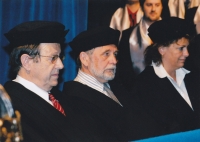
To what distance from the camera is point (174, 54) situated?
10.0 feet

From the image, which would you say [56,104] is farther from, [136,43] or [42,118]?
[136,43]

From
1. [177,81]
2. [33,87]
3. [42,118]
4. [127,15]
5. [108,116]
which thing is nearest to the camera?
[42,118]

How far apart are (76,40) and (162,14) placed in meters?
1.13

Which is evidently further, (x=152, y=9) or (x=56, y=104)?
(x=152, y=9)

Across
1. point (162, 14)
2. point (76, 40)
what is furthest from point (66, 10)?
point (162, 14)

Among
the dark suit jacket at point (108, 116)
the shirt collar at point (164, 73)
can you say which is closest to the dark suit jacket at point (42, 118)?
the dark suit jacket at point (108, 116)

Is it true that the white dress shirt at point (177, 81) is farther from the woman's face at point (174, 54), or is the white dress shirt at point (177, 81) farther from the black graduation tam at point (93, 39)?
the black graduation tam at point (93, 39)

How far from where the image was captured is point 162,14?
11.7 ft

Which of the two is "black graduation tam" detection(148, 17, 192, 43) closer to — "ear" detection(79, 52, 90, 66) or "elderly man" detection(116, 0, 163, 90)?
"elderly man" detection(116, 0, 163, 90)

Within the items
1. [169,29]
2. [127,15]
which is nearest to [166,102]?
[169,29]

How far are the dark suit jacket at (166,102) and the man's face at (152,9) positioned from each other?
64 centimetres

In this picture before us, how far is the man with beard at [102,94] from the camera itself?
248cm

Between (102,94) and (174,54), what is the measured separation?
75 centimetres

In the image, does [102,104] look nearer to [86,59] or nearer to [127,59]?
[86,59]
